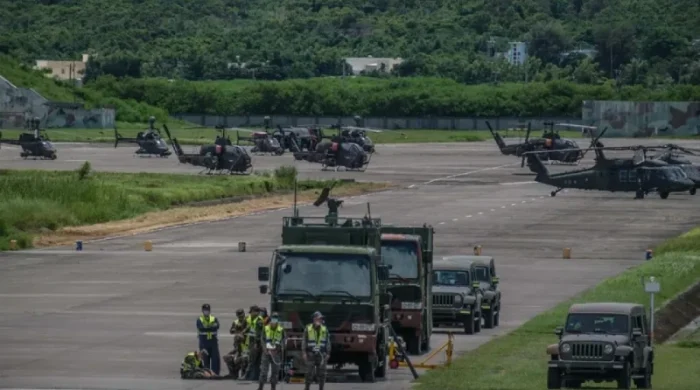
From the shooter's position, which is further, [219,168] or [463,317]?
[219,168]

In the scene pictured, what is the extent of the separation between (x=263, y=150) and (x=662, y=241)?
66995mm

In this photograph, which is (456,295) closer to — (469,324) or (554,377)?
(469,324)

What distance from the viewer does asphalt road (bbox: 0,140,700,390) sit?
32.3 m

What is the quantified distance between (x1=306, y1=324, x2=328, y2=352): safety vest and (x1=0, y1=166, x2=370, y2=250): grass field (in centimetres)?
3443

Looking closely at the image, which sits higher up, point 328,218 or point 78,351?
point 328,218

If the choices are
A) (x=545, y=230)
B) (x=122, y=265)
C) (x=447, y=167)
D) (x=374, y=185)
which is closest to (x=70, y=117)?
(x=447, y=167)

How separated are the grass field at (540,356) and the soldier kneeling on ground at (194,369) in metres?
3.74

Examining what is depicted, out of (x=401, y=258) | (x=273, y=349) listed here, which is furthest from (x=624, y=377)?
(x=401, y=258)

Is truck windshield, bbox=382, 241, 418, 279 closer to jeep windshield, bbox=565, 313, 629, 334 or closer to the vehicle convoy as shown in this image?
the vehicle convoy

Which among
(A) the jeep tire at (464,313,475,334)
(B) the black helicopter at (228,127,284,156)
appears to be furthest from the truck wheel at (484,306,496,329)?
(B) the black helicopter at (228,127,284,156)

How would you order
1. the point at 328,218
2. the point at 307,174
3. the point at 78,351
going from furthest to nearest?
the point at 307,174 < the point at 78,351 < the point at 328,218

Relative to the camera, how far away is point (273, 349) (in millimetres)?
26906

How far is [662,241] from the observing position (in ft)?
209

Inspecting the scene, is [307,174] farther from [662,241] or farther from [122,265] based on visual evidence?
[122,265]
